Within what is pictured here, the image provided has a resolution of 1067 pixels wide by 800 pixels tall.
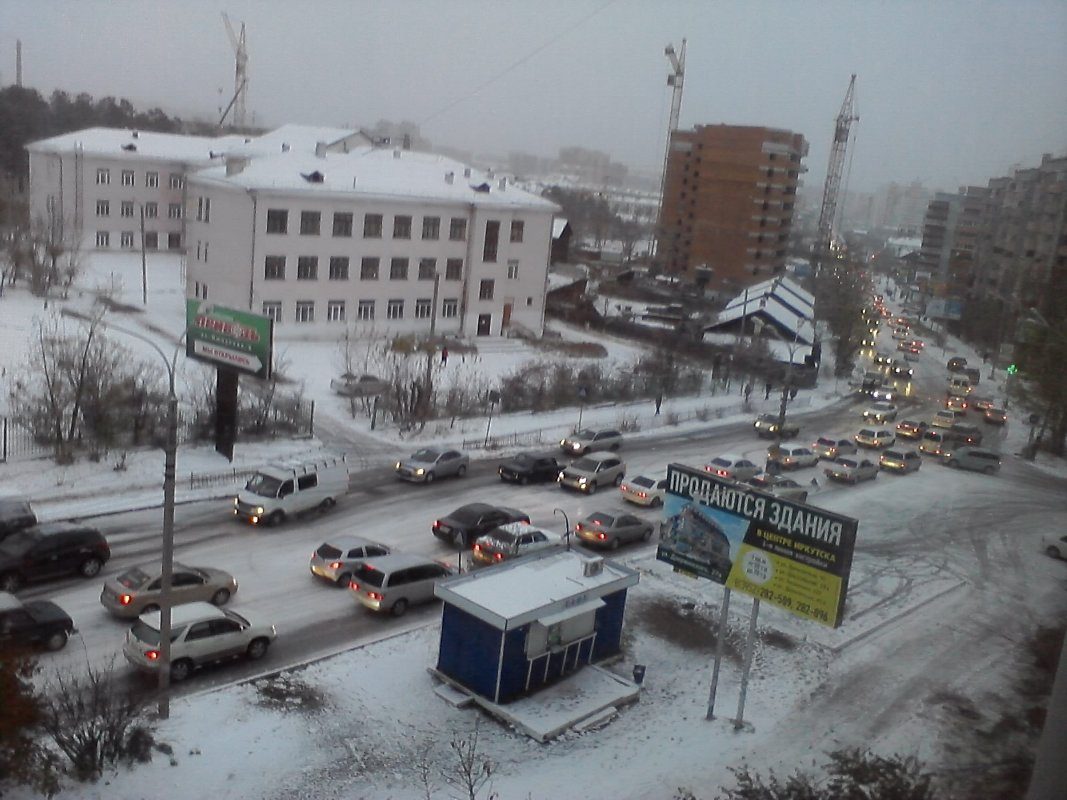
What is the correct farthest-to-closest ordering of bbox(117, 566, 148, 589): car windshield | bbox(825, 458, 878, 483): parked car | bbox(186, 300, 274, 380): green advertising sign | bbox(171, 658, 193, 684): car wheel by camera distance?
bbox(825, 458, 878, 483): parked car
bbox(186, 300, 274, 380): green advertising sign
bbox(117, 566, 148, 589): car windshield
bbox(171, 658, 193, 684): car wheel

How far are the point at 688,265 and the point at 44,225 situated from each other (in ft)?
125

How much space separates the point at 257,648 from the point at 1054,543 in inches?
467

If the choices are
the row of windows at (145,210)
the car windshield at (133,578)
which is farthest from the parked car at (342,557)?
the row of windows at (145,210)

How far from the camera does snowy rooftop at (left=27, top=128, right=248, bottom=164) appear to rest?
138 ft

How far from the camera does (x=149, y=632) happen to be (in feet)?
33.9

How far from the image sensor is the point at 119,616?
11797 millimetres

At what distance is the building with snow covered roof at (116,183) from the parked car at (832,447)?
30.0 m

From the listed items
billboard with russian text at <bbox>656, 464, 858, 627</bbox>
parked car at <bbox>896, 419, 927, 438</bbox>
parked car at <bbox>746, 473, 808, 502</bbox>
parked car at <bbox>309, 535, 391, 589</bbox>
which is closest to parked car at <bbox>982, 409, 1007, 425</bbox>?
parked car at <bbox>896, 419, 927, 438</bbox>

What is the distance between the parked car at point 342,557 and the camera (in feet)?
44.8

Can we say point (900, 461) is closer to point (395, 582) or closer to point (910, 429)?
point (910, 429)

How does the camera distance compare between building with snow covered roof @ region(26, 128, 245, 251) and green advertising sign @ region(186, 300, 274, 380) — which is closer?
green advertising sign @ region(186, 300, 274, 380)

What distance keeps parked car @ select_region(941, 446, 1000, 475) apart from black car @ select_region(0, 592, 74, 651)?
65.4 ft

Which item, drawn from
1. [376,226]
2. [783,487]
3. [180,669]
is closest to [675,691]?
[180,669]

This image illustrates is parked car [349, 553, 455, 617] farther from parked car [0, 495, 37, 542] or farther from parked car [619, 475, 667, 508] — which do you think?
parked car [619, 475, 667, 508]
